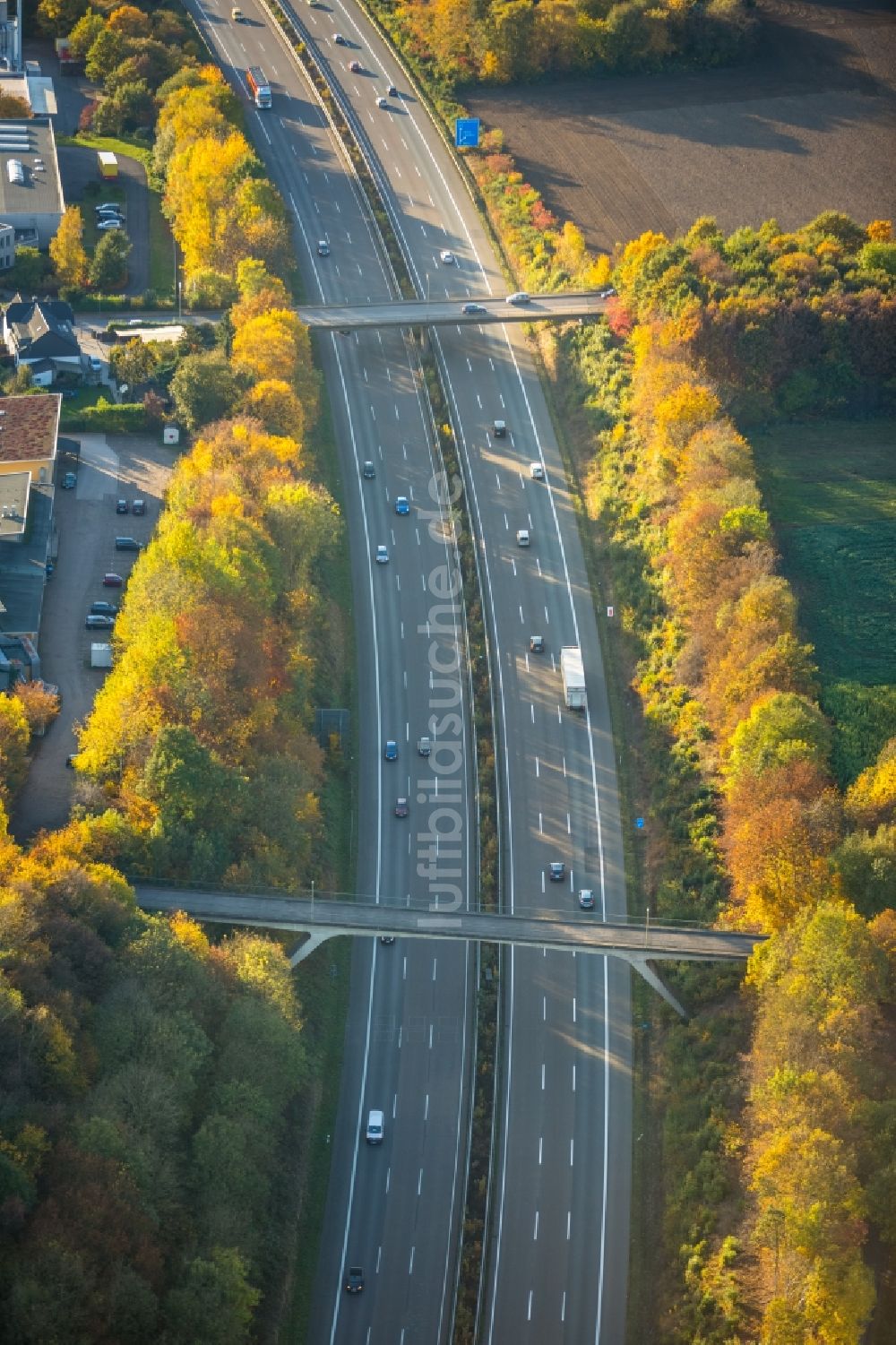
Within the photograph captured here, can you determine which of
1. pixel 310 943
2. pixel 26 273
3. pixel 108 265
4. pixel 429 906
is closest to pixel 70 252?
pixel 108 265

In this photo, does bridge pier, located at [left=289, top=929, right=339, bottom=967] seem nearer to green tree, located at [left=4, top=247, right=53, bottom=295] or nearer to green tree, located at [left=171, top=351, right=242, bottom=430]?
green tree, located at [left=171, top=351, right=242, bottom=430]

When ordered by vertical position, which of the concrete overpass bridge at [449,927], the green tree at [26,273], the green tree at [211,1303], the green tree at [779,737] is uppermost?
the green tree at [26,273]

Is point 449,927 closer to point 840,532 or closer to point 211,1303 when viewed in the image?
point 211,1303

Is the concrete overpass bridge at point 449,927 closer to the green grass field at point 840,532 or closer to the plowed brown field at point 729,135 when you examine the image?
the green grass field at point 840,532

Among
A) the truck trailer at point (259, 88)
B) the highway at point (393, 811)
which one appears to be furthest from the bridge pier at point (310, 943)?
the truck trailer at point (259, 88)

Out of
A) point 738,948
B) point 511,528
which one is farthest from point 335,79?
point 738,948

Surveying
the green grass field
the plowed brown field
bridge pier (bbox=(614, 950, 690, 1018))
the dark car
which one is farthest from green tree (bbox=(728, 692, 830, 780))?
the plowed brown field

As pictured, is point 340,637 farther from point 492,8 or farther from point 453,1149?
point 492,8
